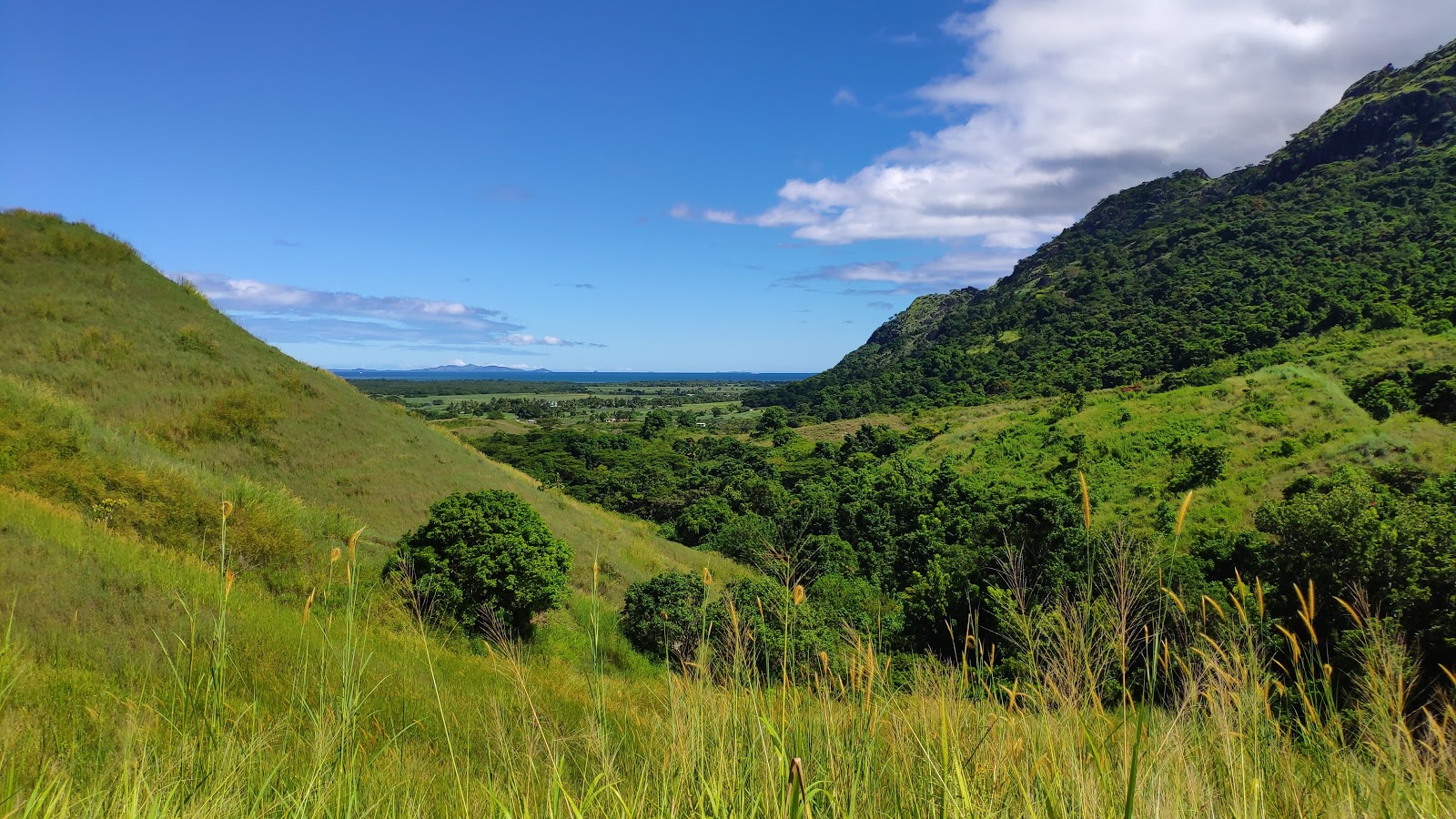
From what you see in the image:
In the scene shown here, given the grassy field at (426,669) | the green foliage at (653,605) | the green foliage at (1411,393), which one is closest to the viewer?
the grassy field at (426,669)

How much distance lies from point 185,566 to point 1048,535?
985 inches

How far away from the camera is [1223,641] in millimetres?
3768

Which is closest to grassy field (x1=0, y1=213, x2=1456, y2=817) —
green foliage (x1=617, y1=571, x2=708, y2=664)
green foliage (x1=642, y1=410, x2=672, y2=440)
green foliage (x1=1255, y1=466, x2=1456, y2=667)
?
green foliage (x1=617, y1=571, x2=708, y2=664)

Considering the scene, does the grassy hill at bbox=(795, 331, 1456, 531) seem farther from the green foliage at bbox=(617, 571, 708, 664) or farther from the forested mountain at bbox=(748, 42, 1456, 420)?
the green foliage at bbox=(617, 571, 708, 664)

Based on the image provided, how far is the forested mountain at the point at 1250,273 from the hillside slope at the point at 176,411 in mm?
61080

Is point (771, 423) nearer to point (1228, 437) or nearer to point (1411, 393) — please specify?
point (1228, 437)

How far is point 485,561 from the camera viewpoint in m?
13.0

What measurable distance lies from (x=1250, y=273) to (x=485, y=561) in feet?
295

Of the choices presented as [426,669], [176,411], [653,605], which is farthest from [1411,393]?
[176,411]

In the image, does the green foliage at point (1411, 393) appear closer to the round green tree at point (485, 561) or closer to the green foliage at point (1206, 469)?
the green foliage at point (1206, 469)

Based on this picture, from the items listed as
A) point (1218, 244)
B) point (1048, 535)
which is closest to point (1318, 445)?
point (1048, 535)

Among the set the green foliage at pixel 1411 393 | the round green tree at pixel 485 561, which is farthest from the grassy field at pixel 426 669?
the green foliage at pixel 1411 393

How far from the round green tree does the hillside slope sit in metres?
1.98

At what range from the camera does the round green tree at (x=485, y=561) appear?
12.7 metres
